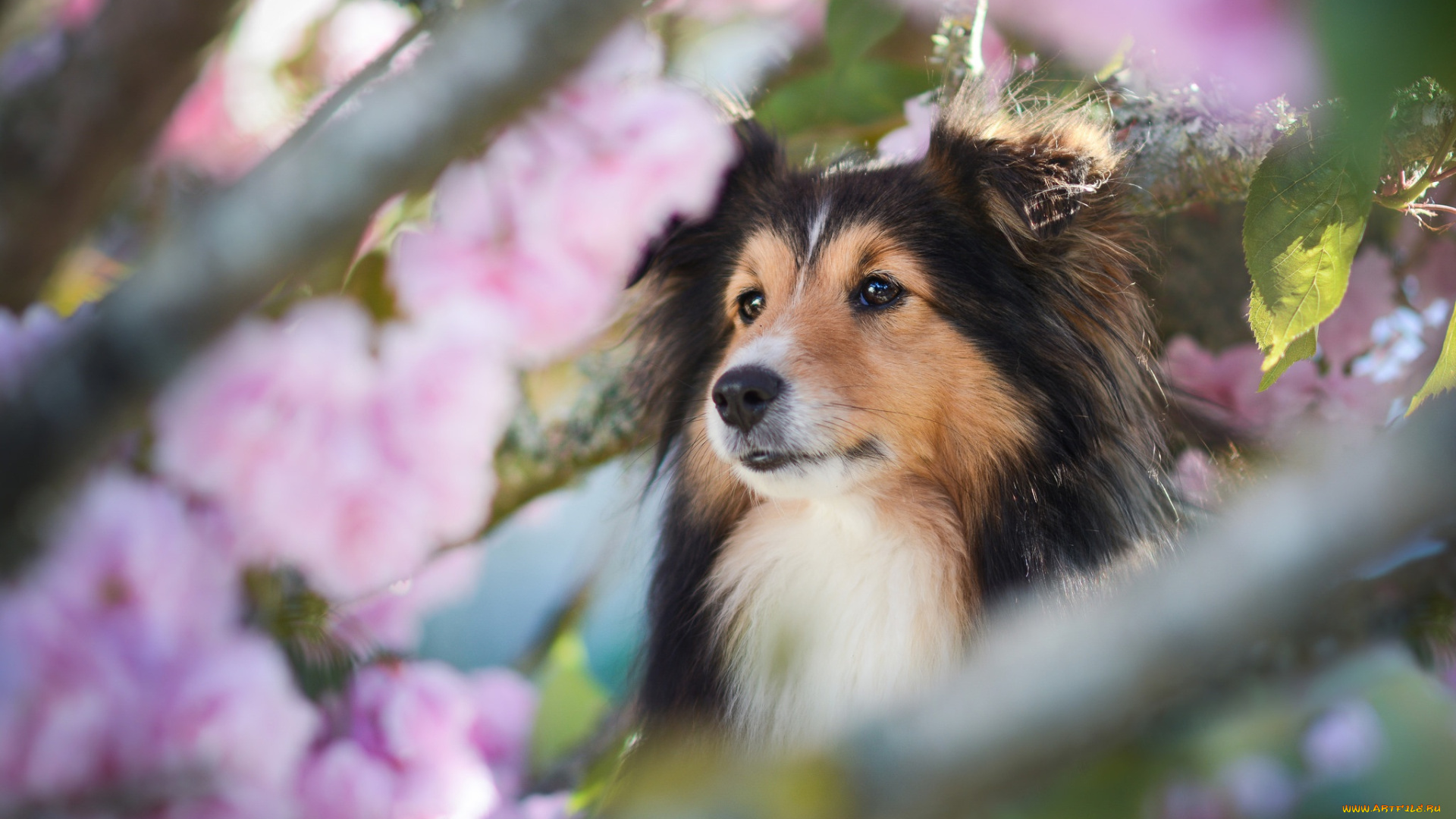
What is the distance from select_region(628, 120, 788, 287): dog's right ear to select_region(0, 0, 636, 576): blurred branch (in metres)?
1.39

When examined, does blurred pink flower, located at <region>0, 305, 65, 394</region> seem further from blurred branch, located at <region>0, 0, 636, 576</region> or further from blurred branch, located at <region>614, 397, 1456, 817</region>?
blurred branch, located at <region>614, 397, 1456, 817</region>

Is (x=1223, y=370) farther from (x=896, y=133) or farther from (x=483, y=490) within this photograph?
(x=483, y=490)

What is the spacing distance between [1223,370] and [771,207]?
1.15 metres

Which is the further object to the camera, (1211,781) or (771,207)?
(771,207)

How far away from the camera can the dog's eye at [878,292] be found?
163cm

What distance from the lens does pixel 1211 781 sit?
0.43m

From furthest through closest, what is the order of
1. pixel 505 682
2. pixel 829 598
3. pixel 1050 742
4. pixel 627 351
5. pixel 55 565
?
pixel 627 351 < pixel 505 682 < pixel 829 598 < pixel 55 565 < pixel 1050 742

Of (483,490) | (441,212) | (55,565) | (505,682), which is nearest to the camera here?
(55,565)

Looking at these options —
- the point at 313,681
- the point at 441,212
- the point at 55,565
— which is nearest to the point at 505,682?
the point at 313,681

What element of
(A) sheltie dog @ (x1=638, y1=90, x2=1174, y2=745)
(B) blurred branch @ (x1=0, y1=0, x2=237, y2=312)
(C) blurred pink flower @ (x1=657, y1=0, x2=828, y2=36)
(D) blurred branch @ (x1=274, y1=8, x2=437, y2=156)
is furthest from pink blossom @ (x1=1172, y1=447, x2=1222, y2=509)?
(B) blurred branch @ (x1=0, y1=0, x2=237, y2=312)

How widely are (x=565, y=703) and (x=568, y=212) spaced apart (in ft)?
4.59

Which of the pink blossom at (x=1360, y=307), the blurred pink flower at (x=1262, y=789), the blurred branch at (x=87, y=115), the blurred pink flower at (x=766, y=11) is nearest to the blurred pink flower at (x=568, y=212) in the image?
the blurred pink flower at (x=766, y=11)

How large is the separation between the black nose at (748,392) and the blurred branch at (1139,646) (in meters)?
1.18

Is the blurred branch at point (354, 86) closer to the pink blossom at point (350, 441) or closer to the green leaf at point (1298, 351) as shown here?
the pink blossom at point (350, 441)
